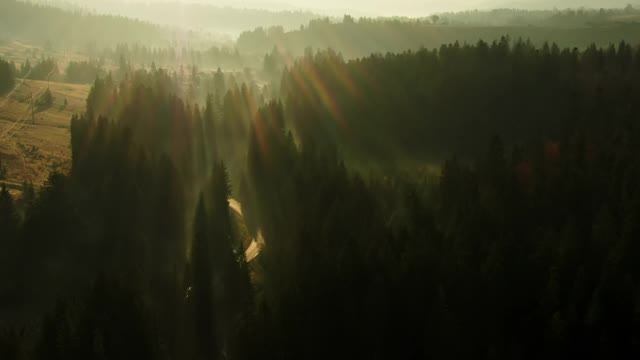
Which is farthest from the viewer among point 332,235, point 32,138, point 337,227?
point 32,138

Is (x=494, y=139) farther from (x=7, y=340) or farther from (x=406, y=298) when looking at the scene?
(x=7, y=340)

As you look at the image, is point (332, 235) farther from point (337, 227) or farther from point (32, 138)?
point (32, 138)

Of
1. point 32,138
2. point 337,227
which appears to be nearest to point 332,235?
point 337,227

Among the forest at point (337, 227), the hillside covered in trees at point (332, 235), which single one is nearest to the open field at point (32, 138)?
the forest at point (337, 227)

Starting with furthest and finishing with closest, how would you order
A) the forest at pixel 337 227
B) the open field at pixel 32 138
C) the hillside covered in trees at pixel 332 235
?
1. the open field at pixel 32 138
2. the forest at pixel 337 227
3. the hillside covered in trees at pixel 332 235

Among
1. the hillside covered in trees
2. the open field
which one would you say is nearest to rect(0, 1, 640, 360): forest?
the hillside covered in trees

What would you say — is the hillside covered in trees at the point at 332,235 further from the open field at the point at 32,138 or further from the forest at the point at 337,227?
the open field at the point at 32,138

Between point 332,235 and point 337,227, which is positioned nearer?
point 332,235
